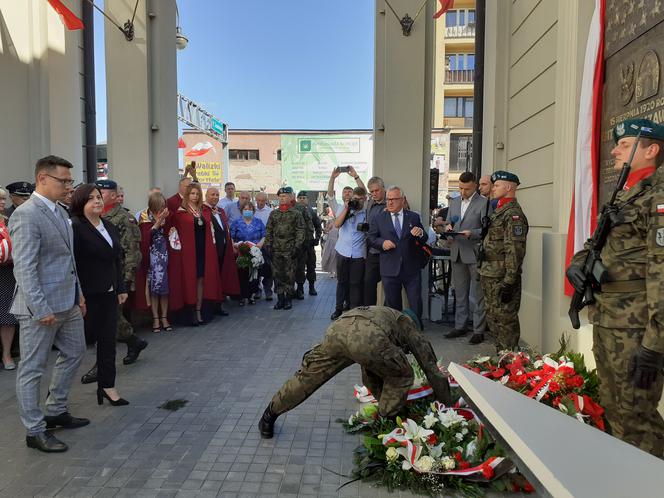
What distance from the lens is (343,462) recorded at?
11.4 ft

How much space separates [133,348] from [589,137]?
→ 16.9ft

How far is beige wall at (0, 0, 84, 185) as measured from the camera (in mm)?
7629

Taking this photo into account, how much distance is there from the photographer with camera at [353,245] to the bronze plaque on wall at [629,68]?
→ 3.65m

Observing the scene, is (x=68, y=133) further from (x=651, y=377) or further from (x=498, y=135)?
(x=651, y=377)

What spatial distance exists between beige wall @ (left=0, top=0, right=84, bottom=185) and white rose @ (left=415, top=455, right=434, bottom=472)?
7.37m

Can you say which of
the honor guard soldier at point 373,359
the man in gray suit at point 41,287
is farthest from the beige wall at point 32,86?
the honor guard soldier at point 373,359

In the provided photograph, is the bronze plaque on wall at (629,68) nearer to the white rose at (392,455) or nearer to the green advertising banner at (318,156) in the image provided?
the white rose at (392,455)

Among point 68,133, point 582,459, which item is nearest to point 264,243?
point 68,133

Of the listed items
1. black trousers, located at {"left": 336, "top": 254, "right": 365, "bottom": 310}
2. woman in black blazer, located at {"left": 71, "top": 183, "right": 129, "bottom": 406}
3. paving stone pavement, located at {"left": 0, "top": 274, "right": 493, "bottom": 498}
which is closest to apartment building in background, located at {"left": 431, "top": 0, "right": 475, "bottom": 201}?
black trousers, located at {"left": 336, "top": 254, "right": 365, "bottom": 310}

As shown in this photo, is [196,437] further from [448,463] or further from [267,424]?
[448,463]

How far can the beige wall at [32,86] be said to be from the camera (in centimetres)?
763

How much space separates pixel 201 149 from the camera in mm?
30312

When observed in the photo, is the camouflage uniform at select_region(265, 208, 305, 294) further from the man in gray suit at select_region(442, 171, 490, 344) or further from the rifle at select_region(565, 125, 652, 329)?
the rifle at select_region(565, 125, 652, 329)

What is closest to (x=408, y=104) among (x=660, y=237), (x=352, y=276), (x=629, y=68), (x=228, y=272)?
(x=352, y=276)
